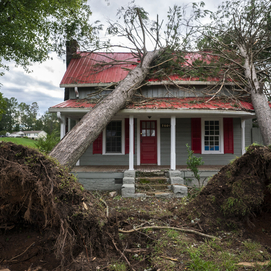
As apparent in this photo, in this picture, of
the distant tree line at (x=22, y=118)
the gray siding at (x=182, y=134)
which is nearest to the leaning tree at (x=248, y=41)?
the gray siding at (x=182, y=134)

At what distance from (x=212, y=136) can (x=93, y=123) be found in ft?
20.3

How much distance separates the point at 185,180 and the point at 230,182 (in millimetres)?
3500

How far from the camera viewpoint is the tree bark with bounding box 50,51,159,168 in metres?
3.91

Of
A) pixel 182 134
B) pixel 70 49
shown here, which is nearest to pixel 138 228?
pixel 182 134

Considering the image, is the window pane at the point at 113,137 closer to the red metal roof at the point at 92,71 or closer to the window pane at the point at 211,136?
the red metal roof at the point at 92,71

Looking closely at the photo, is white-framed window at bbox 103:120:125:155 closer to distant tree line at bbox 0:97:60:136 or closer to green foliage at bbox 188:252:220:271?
green foliage at bbox 188:252:220:271

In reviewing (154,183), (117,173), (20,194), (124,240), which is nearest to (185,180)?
(154,183)

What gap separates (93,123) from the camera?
5.12 metres

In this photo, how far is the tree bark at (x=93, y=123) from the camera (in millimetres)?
3912

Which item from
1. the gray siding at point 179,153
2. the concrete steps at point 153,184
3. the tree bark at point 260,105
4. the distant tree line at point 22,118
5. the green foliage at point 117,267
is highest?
the distant tree line at point 22,118

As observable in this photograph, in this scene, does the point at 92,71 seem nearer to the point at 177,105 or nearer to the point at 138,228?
the point at 177,105

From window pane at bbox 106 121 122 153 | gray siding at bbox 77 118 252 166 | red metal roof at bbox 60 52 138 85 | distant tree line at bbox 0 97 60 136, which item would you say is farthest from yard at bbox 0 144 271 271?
distant tree line at bbox 0 97 60 136

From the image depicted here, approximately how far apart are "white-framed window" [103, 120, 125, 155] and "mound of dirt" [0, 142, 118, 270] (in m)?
6.23

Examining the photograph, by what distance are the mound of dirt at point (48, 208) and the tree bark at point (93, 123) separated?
1151 mm
